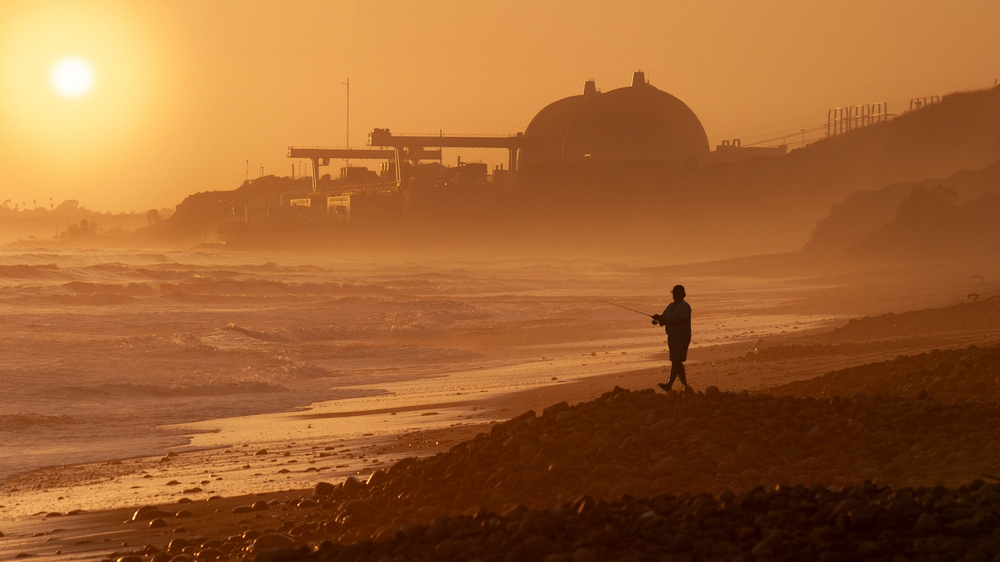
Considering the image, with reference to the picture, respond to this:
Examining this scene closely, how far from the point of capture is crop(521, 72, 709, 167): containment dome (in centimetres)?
7425

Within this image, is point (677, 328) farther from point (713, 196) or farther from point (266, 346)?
point (713, 196)

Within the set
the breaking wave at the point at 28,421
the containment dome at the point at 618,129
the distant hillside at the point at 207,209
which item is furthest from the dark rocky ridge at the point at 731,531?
the distant hillside at the point at 207,209

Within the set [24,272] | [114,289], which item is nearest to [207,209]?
[24,272]

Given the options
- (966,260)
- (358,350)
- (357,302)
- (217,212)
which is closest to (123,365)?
(358,350)

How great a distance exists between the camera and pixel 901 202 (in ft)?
137

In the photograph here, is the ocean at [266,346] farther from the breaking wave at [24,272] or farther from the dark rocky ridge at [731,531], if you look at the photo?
the dark rocky ridge at [731,531]

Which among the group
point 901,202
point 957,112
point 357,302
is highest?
point 957,112

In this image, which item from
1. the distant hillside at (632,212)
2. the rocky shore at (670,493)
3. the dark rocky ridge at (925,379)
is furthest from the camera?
the distant hillside at (632,212)

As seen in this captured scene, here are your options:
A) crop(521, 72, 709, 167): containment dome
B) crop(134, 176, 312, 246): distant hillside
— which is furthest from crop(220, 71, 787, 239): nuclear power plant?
crop(134, 176, 312, 246): distant hillside

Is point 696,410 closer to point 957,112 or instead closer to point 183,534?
point 183,534

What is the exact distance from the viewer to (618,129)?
74438 millimetres

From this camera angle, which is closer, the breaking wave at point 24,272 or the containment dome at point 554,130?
the breaking wave at point 24,272

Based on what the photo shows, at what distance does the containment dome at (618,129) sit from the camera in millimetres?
74250

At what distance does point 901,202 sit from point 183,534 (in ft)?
136
